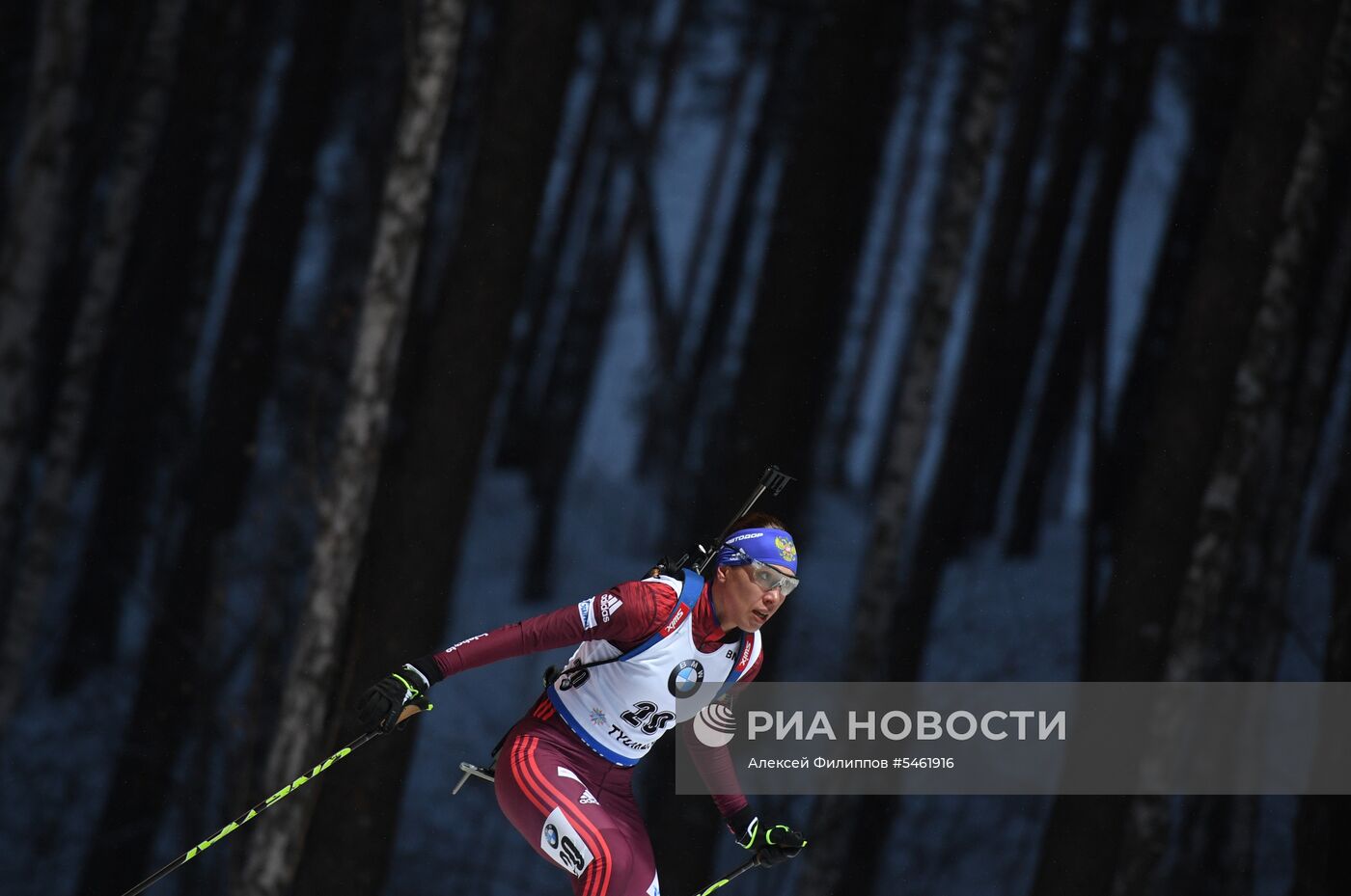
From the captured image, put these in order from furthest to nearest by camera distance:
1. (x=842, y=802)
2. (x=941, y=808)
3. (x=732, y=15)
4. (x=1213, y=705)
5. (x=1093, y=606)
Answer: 1. (x=732, y=15)
2. (x=941, y=808)
3. (x=1093, y=606)
4. (x=842, y=802)
5. (x=1213, y=705)

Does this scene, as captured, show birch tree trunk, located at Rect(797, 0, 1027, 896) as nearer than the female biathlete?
No

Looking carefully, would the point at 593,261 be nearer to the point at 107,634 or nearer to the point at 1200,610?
the point at 107,634

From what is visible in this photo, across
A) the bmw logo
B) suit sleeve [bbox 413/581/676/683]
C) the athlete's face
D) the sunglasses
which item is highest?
the sunglasses

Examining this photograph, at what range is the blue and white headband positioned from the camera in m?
3.90

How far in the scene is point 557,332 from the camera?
14.1 m

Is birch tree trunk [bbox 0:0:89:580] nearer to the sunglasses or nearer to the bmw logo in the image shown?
the bmw logo

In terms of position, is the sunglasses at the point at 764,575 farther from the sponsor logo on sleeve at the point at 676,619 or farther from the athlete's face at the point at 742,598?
the sponsor logo on sleeve at the point at 676,619

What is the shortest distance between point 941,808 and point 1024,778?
2.32 ft

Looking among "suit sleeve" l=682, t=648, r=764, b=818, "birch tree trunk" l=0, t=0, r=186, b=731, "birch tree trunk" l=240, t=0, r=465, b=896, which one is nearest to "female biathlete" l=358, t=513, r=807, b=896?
"suit sleeve" l=682, t=648, r=764, b=818

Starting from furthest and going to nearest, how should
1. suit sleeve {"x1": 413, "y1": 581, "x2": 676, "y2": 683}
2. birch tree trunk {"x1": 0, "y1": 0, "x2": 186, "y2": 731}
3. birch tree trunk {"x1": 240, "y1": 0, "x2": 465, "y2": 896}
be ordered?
birch tree trunk {"x1": 0, "y1": 0, "x2": 186, "y2": 731}
birch tree trunk {"x1": 240, "y1": 0, "x2": 465, "y2": 896}
suit sleeve {"x1": 413, "y1": 581, "x2": 676, "y2": 683}

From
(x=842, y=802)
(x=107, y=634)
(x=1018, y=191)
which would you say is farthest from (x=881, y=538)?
(x=107, y=634)

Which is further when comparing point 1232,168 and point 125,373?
point 125,373

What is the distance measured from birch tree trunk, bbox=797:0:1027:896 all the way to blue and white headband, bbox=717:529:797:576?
4.22m

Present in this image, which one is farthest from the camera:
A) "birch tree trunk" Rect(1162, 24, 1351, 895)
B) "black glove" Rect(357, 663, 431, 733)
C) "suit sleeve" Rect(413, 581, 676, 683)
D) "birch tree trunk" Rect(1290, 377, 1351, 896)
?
"birch tree trunk" Rect(1162, 24, 1351, 895)
